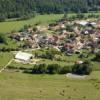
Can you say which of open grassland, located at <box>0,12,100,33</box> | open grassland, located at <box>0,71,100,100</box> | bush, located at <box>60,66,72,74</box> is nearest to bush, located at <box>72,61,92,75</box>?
Result: bush, located at <box>60,66,72,74</box>

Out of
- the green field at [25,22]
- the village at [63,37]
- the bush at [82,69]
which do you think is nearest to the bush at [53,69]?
the bush at [82,69]

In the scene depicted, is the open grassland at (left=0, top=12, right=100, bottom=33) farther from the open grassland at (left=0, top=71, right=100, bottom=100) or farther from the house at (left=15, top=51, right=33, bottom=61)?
the open grassland at (left=0, top=71, right=100, bottom=100)

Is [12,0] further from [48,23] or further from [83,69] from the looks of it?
[83,69]

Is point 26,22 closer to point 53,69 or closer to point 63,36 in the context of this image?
point 63,36

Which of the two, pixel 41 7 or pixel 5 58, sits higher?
pixel 5 58

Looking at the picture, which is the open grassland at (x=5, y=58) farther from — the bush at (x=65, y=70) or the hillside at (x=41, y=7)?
the hillside at (x=41, y=7)

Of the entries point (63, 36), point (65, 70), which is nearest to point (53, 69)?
point (65, 70)

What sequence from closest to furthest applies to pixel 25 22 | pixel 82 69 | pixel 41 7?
pixel 82 69 → pixel 25 22 → pixel 41 7

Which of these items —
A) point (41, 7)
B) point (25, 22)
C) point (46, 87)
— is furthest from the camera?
point (41, 7)
